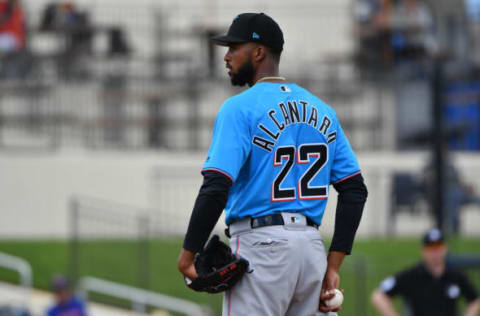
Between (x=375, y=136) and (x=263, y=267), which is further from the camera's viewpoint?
(x=375, y=136)

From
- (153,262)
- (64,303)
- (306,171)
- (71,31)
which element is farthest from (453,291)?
(71,31)

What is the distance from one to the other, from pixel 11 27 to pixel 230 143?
50.3ft

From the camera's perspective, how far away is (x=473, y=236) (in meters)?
15.6

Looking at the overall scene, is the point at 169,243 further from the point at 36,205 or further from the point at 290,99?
the point at 290,99

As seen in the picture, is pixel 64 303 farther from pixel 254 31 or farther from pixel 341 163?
pixel 254 31

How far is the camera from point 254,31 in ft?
13.3

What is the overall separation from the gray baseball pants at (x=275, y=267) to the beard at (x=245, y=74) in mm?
613

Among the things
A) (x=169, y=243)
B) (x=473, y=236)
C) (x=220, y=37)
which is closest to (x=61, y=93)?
(x=169, y=243)

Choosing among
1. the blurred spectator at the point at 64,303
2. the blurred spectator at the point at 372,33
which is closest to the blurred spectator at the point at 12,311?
the blurred spectator at the point at 64,303

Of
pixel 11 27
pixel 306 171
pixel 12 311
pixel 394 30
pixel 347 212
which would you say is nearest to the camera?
pixel 306 171

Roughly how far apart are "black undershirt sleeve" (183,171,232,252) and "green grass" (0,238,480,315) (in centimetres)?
782

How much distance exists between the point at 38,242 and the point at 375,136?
651 centimetres

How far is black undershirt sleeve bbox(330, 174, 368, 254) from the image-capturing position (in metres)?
4.19

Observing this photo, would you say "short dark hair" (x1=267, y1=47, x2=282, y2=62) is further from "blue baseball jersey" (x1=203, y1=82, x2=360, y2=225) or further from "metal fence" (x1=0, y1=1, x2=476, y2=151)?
"metal fence" (x1=0, y1=1, x2=476, y2=151)
